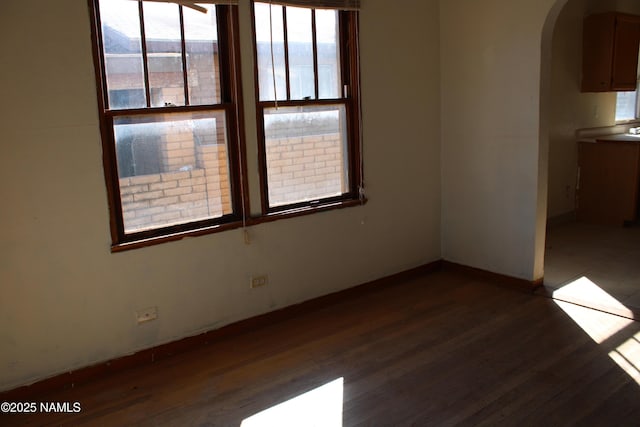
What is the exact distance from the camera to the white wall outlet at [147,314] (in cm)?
345

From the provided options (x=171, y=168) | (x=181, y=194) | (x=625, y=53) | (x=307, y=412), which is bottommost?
(x=307, y=412)

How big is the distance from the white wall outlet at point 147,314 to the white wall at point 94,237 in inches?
1.5

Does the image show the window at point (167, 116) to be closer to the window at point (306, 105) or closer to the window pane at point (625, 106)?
the window at point (306, 105)

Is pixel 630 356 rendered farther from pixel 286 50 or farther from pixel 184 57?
pixel 184 57

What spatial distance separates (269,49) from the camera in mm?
3801

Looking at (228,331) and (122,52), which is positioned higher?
(122,52)

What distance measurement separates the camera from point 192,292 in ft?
11.9

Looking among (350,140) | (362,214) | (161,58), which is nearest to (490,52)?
(350,140)

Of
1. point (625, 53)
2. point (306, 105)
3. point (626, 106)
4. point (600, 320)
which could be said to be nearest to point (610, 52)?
point (625, 53)

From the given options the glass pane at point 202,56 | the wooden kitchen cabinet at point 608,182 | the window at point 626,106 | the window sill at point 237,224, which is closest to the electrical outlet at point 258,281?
the window sill at point 237,224

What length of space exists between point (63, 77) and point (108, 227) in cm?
86

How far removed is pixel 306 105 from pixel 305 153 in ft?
1.13

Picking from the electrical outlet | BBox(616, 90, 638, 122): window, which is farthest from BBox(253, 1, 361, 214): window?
BBox(616, 90, 638, 122): window

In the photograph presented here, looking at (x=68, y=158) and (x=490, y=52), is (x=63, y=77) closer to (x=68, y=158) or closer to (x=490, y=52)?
(x=68, y=158)
